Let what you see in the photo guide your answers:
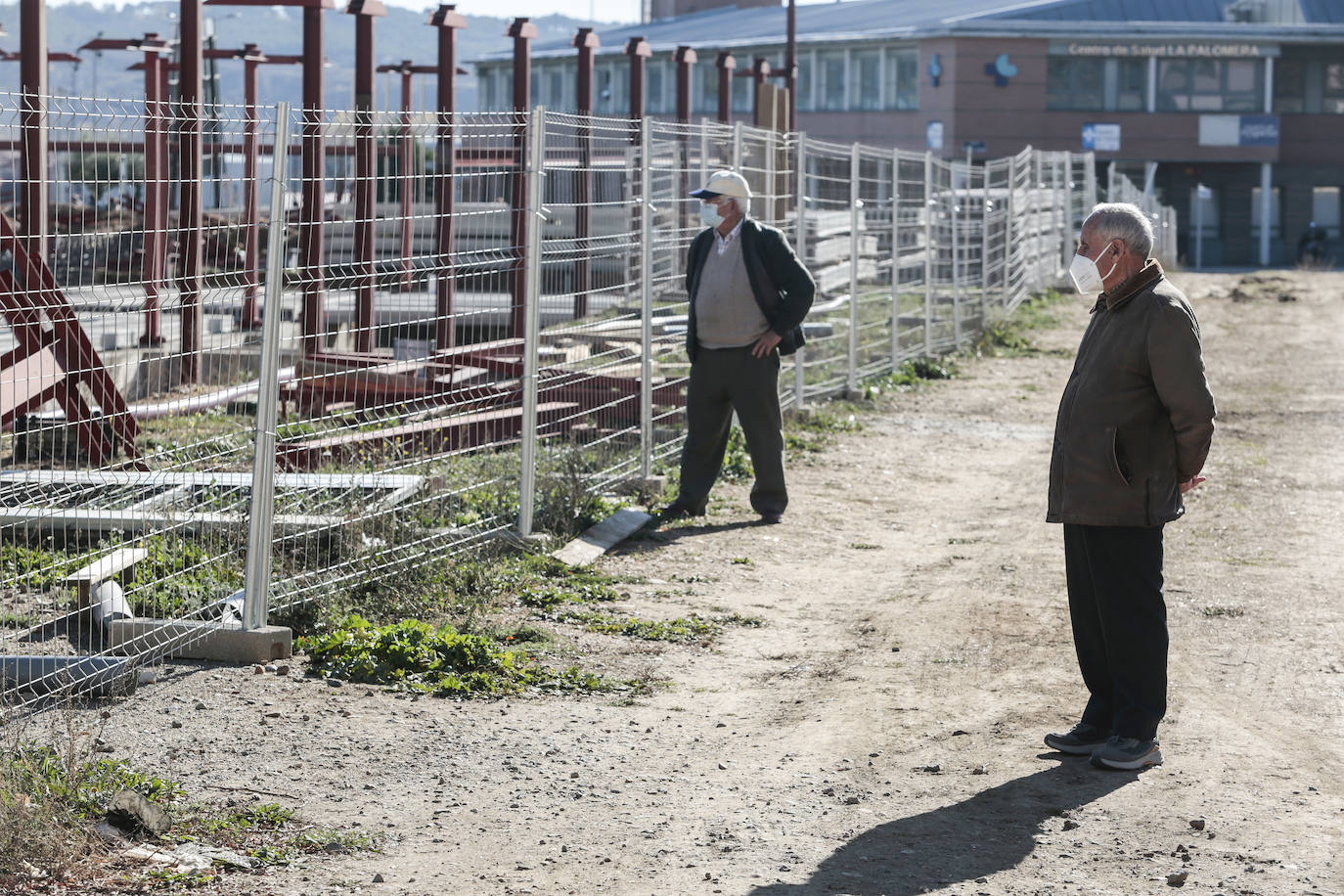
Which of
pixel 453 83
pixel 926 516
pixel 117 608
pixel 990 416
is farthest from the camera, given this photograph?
pixel 453 83

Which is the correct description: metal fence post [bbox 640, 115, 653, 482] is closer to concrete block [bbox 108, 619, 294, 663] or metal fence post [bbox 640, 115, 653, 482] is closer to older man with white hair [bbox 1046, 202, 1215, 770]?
concrete block [bbox 108, 619, 294, 663]

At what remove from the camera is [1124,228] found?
212 inches

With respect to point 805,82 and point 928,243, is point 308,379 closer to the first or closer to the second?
point 928,243

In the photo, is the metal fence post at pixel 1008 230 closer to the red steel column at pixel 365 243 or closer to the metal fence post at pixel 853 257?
the metal fence post at pixel 853 257

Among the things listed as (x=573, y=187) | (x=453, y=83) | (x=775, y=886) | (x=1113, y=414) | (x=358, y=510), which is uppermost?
(x=453, y=83)

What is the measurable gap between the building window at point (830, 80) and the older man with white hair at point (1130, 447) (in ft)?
193

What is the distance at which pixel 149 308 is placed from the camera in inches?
222

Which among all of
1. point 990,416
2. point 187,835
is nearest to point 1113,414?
point 187,835

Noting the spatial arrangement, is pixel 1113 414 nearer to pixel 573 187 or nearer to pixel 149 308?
pixel 149 308

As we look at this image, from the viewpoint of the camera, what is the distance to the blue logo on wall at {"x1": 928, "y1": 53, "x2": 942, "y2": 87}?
193ft

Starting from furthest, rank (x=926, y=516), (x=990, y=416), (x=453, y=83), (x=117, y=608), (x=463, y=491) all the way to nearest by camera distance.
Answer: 1. (x=453, y=83)
2. (x=990, y=416)
3. (x=926, y=516)
4. (x=463, y=491)
5. (x=117, y=608)

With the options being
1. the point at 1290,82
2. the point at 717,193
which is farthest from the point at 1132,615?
the point at 1290,82

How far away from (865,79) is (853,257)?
4848 centimetres

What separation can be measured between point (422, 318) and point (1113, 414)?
354cm
